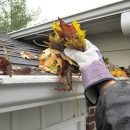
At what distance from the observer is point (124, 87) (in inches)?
72.4

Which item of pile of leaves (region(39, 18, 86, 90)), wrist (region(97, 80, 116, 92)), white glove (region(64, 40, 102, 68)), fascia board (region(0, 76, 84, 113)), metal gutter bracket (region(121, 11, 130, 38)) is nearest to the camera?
fascia board (region(0, 76, 84, 113))

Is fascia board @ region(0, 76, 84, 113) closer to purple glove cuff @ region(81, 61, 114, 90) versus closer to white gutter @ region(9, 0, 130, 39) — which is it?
purple glove cuff @ region(81, 61, 114, 90)

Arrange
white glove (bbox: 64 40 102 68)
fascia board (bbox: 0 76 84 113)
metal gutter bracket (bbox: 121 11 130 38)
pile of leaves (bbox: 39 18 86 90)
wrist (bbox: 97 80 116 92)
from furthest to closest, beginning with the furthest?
metal gutter bracket (bbox: 121 11 130 38), pile of leaves (bbox: 39 18 86 90), white glove (bbox: 64 40 102 68), wrist (bbox: 97 80 116 92), fascia board (bbox: 0 76 84 113)

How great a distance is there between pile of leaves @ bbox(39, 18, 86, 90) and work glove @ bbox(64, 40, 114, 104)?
51 millimetres

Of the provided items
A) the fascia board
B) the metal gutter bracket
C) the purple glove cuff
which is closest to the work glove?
the purple glove cuff

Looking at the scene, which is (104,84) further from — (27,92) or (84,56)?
(27,92)

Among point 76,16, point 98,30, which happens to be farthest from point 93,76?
point 98,30

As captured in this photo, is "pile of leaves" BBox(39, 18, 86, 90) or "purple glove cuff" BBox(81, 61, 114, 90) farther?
"pile of leaves" BBox(39, 18, 86, 90)

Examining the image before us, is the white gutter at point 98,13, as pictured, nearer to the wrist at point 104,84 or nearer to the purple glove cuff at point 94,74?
the purple glove cuff at point 94,74

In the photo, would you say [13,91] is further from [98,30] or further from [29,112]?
[98,30]

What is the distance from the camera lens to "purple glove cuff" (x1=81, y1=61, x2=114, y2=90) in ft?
6.75

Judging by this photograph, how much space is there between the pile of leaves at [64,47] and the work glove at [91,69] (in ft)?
0.17

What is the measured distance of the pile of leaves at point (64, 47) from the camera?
7.63 ft

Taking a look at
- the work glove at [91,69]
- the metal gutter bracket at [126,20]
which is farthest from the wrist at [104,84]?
the metal gutter bracket at [126,20]
